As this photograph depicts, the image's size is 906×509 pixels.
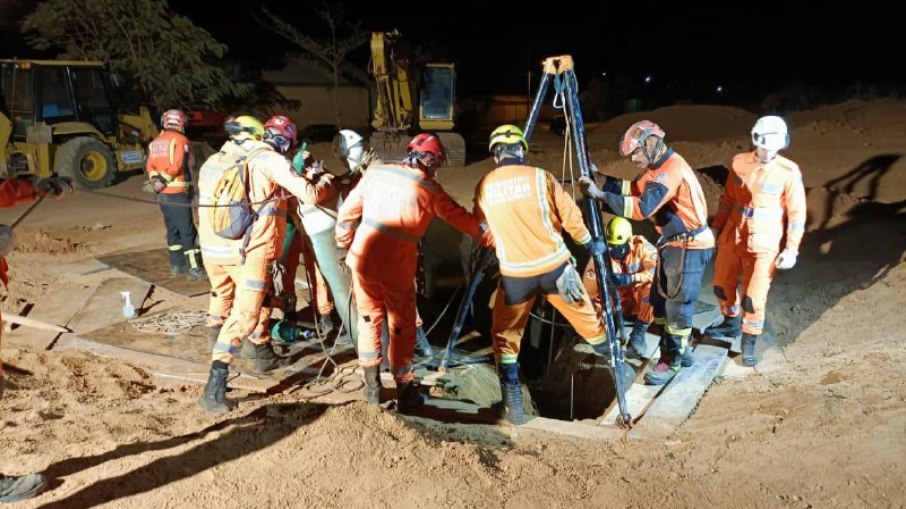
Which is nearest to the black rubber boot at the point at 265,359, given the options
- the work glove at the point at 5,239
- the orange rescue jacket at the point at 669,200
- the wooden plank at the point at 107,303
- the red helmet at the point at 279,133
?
the red helmet at the point at 279,133

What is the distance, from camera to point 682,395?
5031mm

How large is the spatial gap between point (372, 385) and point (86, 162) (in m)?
12.9

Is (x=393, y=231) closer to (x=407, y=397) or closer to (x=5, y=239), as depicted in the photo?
(x=407, y=397)

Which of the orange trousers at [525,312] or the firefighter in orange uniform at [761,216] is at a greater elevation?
the firefighter in orange uniform at [761,216]


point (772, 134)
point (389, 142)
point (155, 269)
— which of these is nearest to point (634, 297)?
point (772, 134)

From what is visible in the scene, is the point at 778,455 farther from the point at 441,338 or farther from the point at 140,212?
the point at 140,212

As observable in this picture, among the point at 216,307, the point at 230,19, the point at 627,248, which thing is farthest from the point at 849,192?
the point at 230,19

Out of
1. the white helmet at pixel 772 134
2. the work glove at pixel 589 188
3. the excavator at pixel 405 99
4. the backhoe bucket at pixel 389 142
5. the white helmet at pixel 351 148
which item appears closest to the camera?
the work glove at pixel 589 188

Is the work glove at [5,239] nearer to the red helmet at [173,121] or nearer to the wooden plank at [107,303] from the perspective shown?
the wooden plank at [107,303]

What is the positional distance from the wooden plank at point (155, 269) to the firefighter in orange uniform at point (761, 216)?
547cm

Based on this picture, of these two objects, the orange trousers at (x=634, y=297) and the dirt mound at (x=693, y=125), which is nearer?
the orange trousers at (x=634, y=297)

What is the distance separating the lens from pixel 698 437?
13.9ft

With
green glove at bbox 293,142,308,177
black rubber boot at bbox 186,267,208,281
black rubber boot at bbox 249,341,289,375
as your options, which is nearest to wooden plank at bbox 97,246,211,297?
black rubber boot at bbox 186,267,208,281

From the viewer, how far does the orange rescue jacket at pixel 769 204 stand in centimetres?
529
